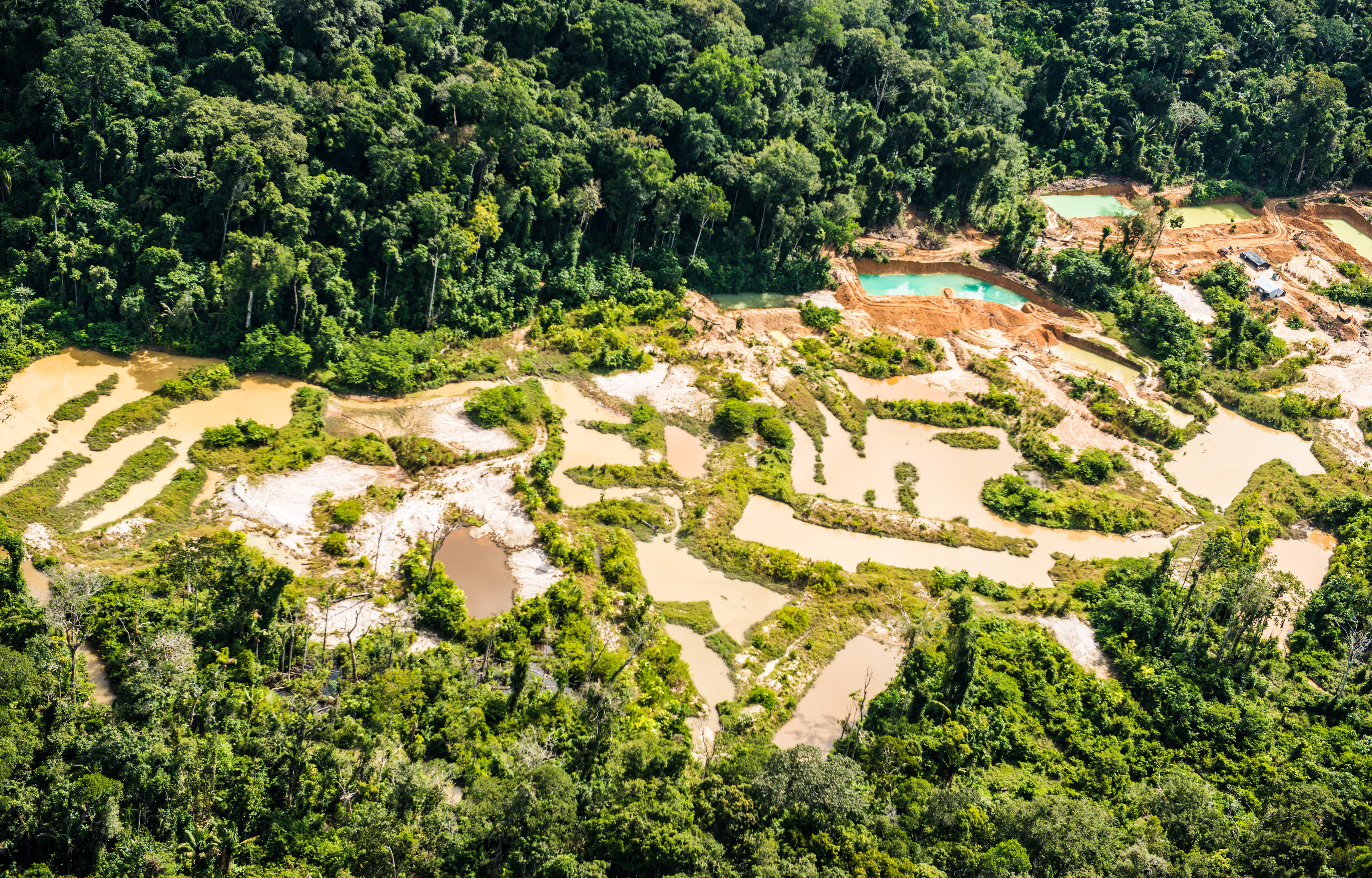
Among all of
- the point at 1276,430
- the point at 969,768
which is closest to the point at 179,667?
the point at 969,768

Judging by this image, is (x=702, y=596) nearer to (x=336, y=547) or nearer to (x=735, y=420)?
(x=735, y=420)

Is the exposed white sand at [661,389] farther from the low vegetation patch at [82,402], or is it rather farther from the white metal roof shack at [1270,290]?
the white metal roof shack at [1270,290]

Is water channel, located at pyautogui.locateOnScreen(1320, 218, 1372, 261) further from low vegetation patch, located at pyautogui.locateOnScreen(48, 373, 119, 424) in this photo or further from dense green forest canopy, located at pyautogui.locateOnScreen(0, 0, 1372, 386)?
low vegetation patch, located at pyautogui.locateOnScreen(48, 373, 119, 424)

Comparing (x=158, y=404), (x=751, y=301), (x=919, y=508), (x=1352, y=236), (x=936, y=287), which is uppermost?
(x=1352, y=236)

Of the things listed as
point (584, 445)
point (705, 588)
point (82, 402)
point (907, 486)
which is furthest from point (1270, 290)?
point (82, 402)

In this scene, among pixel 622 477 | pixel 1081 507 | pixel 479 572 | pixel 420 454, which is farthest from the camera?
pixel 1081 507

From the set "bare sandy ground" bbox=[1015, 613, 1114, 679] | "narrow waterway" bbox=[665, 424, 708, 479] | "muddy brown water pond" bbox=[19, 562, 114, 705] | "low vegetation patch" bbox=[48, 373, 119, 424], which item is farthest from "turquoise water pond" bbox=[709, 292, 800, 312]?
"muddy brown water pond" bbox=[19, 562, 114, 705]

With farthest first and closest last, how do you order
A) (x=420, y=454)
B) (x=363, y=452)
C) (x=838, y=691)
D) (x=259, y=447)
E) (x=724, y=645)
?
(x=420, y=454)
(x=363, y=452)
(x=259, y=447)
(x=724, y=645)
(x=838, y=691)
